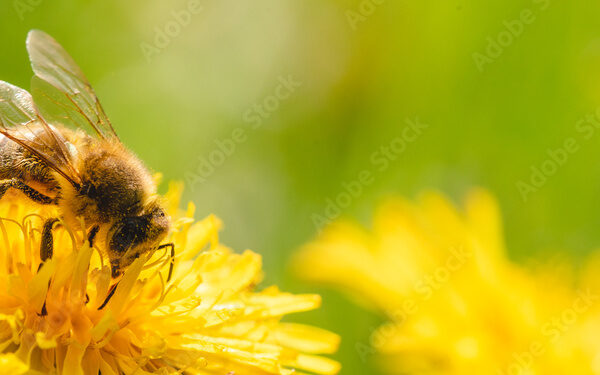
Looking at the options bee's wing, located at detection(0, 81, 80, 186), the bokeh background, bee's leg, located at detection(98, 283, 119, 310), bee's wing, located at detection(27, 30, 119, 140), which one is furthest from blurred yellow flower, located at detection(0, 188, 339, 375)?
the bokeh background

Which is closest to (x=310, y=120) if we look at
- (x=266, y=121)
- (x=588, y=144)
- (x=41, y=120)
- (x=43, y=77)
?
(x=266, y=121)

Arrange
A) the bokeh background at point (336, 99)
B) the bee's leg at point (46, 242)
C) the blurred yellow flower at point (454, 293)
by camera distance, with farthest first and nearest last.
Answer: the bokeh background at point (336, 99) → the blurred yellow flower at point (454, 293) → the bee's leg at point (46, 242)

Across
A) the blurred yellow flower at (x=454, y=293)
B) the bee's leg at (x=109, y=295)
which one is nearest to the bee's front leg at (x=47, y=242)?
the bee's leg at (x=109, y=295)

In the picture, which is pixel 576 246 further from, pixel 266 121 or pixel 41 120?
pixel 41 120

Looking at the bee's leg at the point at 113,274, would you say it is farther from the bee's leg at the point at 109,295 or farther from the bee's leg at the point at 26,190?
the bee's leg at the point at 26,190

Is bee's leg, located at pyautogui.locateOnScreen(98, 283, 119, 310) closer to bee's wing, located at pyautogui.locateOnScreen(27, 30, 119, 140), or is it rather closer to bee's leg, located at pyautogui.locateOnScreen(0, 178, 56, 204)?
bee's leg, located at pyautogui.locateOnScreen(0, 178, 56, 204)

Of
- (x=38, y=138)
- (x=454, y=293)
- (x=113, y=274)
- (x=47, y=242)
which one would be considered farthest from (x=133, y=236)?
(x=454, y=293)

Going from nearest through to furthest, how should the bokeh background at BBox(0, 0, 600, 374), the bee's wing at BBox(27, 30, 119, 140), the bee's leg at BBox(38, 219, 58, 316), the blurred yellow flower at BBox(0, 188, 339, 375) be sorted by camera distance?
the blurred yellow flower at BBox(0, 188, 339, 375) < the bee's leg at BBox(38, 219, 58, 316) < the bee's wing at BBox(27, 30, 119, 140) < the bokeh background at BBox(0, 0, 600, 374)
